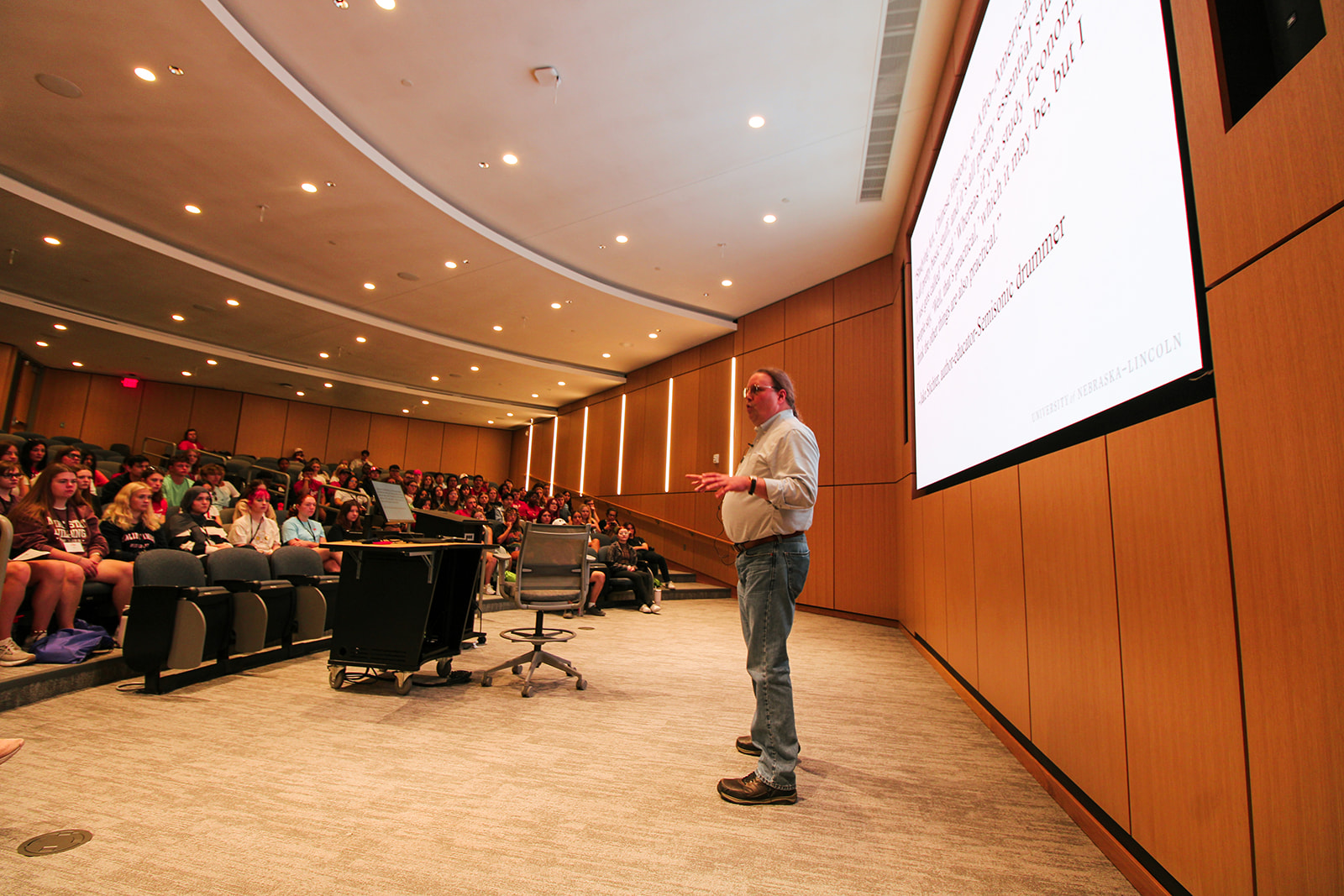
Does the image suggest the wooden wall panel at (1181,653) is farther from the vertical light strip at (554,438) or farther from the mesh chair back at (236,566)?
the vertical light strip at (554,438)

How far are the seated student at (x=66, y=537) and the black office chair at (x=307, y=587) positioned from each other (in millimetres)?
806

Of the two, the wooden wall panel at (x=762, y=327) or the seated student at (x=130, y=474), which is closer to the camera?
the seated student at (x=130, y=474)

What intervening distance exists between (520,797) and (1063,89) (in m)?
2.96

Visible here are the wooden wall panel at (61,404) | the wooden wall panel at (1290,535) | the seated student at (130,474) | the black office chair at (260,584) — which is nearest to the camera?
the wooden wall panel at (1290,535)

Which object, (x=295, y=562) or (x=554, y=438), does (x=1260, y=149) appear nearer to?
(x=295, y=562)

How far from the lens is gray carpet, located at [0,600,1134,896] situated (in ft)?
5.01

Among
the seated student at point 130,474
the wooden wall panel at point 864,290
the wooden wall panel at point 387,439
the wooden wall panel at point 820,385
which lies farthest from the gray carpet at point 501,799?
the wooden wall panel at point 387,439

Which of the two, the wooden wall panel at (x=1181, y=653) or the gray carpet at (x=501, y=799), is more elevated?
the wooden wall panel at (x=1181, y=653)

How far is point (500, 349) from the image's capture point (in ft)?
35.6

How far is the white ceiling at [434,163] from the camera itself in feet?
13.3

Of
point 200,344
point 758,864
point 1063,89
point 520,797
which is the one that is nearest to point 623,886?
point 758,864

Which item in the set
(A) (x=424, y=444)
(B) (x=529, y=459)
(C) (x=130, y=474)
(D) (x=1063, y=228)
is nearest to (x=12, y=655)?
(C) (x=130, y=474)

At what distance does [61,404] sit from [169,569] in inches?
503

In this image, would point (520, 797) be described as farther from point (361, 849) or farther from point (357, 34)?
point (357, 34)
